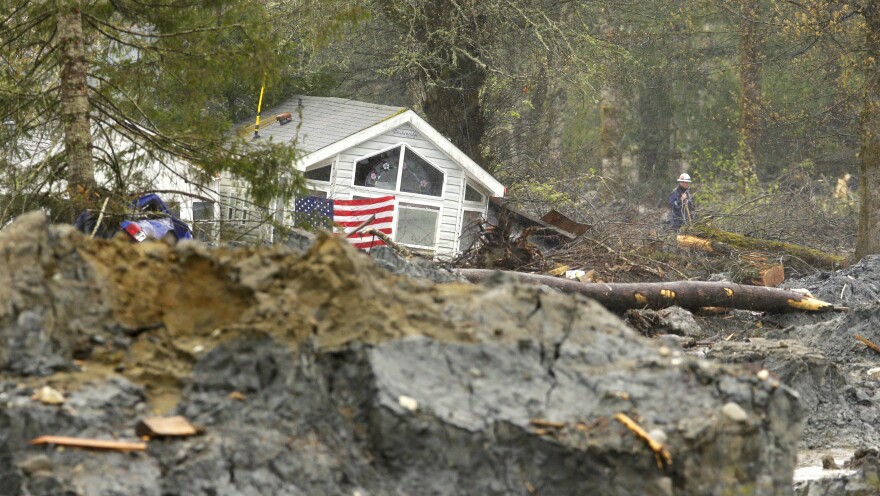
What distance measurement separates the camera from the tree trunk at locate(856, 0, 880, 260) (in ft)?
64.0

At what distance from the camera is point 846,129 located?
28.1 m

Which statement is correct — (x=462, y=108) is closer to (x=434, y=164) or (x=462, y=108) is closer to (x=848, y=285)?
(x=434, y=164)

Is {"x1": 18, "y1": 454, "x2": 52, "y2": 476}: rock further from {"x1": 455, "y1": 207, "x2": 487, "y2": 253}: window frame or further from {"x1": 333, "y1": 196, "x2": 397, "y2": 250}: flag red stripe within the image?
{"x1": 455, "y1": 207, "x2": 487, "y2": 253}: window frame

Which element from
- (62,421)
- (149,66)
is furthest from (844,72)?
(62,421)

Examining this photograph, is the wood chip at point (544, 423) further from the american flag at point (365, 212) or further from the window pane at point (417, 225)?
the window pane at point (417, 225)

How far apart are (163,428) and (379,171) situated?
697 inches

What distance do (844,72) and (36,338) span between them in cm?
1857

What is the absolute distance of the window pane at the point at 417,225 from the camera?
21594 mm

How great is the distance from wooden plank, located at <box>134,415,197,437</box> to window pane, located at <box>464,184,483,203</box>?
1840 cm

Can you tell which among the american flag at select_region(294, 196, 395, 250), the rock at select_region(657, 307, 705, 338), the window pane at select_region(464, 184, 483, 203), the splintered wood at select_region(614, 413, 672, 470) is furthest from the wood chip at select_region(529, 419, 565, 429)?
the window pane at select_region(464, 184, 483, 203)

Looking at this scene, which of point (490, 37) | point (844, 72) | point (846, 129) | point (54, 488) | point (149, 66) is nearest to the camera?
point (54, 488)

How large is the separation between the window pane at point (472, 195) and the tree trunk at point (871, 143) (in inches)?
278

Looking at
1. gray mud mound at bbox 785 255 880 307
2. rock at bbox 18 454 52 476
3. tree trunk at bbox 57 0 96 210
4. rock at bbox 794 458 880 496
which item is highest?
tree trunk at bbox 57 0 96 210

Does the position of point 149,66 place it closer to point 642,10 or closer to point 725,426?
point 725,426
